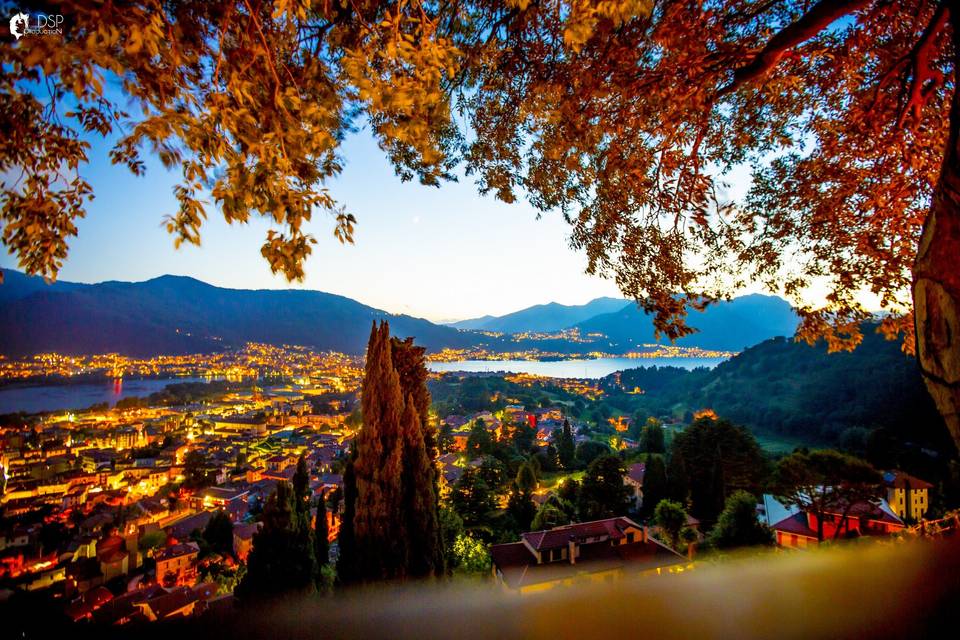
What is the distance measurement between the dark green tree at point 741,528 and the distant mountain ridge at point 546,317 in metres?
118

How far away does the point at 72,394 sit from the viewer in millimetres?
34719

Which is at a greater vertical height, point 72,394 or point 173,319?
point 173,319

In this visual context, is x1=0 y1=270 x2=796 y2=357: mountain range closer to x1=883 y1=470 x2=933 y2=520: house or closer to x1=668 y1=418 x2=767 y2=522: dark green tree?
x1=668 y1=418 x2=767 y2=522: dark green tree

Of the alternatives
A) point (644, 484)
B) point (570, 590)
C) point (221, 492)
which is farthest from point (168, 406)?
point (570, 590)

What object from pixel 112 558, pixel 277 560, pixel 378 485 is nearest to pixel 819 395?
pixel 378 485

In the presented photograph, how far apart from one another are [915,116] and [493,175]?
131 inches

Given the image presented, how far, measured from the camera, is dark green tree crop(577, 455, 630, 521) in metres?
16.4

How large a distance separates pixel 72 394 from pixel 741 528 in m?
47.7

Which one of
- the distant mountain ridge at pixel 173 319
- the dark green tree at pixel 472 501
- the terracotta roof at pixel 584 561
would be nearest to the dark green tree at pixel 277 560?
the terracotta roof at pixel 584 561

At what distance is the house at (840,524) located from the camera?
36.6ft

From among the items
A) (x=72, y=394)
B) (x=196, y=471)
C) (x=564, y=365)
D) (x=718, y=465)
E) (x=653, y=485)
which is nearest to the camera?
(x=718, y=465)

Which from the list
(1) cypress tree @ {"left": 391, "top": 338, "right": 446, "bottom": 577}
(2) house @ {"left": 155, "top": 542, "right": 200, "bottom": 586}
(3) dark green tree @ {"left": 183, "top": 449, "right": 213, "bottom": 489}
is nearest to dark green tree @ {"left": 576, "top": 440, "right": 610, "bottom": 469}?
(2) house @ {"left": 155, "top": 542, "right": 200, "bottom": 586}

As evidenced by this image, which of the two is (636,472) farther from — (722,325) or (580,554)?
(722,325)

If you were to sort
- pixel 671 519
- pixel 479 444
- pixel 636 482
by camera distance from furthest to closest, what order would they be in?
pixel 479 444
pixel 636 482
pixel 671 519
